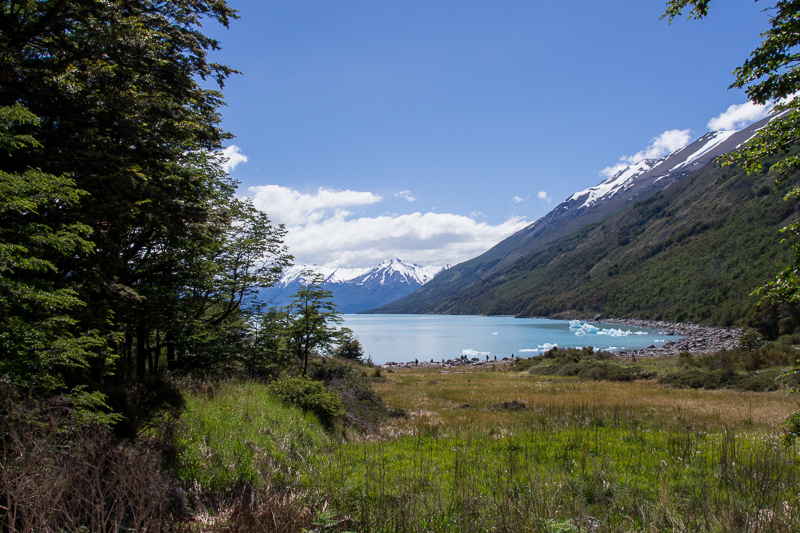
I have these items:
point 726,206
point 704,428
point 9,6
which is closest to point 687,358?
point 704,428

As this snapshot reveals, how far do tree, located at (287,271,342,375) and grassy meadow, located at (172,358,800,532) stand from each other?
19.8ft

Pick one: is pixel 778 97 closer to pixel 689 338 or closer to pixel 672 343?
pixel 672 343

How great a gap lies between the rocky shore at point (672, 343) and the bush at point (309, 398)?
32810 mm

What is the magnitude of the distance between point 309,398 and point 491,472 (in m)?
5.68

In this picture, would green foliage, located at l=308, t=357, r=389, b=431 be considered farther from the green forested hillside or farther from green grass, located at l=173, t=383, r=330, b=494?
the green forested hillside

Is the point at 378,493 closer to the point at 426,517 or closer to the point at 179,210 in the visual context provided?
the point at 426,517

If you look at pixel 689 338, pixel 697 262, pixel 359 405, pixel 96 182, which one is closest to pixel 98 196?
pixel 96 182

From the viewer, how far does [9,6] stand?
6645mm

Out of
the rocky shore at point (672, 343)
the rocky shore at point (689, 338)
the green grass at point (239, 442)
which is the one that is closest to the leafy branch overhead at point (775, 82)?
the green grass at point (239, 442)

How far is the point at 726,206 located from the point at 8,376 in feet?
593

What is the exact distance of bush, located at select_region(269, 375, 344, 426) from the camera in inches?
384

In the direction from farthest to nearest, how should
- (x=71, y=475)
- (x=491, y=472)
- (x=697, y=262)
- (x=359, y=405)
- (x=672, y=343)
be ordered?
(x=697, y=262), (x=672, y=343), (x=359, y=405), (x=491, y=472), (x=71, y=475)

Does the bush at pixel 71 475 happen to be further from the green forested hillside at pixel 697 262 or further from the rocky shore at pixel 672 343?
the green forested hillside at pixel 697 262

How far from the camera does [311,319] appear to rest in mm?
16781
